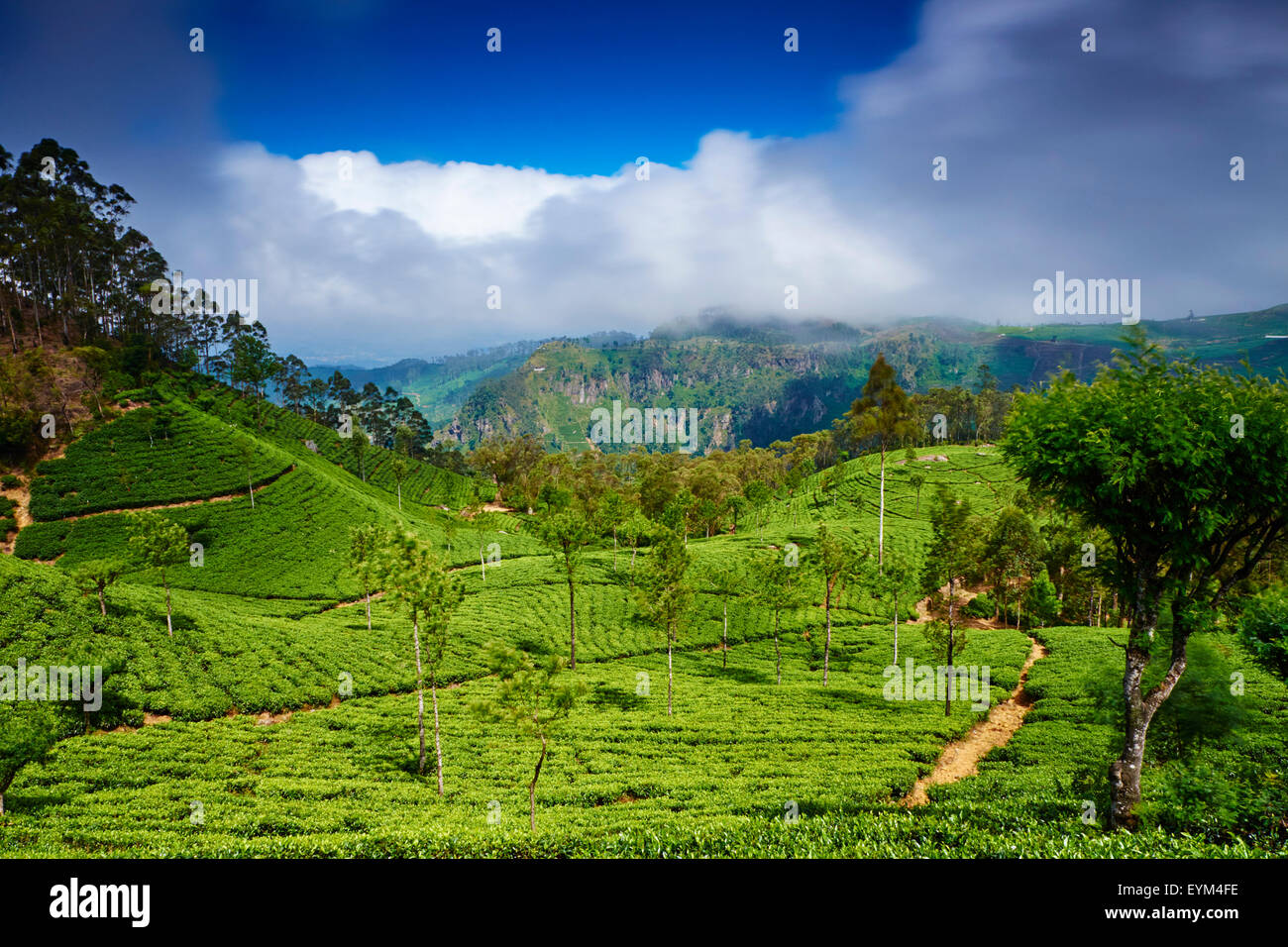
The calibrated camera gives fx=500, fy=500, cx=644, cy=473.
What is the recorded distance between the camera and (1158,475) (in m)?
11.8

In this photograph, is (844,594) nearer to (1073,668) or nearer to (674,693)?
(1073,668)

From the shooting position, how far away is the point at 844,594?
1916 inches

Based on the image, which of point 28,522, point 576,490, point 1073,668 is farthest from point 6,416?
point 1073,668

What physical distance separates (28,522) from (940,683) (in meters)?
86.3

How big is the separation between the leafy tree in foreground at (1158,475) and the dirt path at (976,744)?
8098 millimetres

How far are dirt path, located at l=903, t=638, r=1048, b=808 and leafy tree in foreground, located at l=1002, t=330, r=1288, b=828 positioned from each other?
8098 mm

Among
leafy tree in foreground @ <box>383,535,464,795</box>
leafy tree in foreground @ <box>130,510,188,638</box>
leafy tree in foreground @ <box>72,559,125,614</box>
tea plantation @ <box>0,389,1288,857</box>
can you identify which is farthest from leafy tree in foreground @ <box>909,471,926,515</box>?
leafy tree in foreground @ <box>72,559,125,614</box>

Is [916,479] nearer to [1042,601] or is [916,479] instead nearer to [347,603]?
[1042,601]

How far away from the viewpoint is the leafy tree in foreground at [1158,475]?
11.1 m

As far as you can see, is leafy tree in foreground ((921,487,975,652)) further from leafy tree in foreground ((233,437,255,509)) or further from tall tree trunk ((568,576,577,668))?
leafy tree in foreground ((233,437,255,509))

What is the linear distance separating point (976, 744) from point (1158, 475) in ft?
54.1

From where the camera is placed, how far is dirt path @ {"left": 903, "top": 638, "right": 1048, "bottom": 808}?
62.2 feet

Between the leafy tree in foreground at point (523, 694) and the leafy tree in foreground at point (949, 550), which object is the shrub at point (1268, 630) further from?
the leafy tree in foreground at point (523, 694)

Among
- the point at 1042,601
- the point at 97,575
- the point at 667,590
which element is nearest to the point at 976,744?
the point at 667,590
